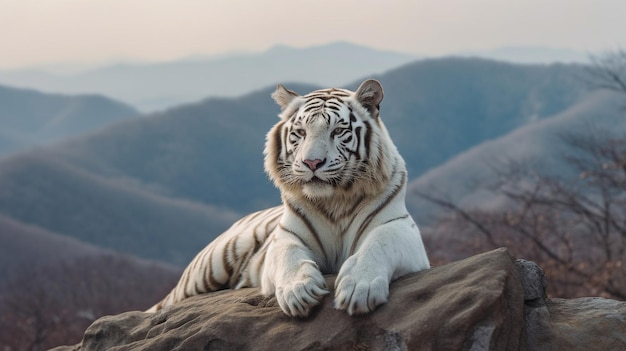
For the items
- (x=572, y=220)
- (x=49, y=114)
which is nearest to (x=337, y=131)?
(x=572, y=220)

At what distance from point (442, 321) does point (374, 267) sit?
40 cm

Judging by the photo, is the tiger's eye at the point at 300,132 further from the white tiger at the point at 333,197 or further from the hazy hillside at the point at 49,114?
the hazy hillside at the point at 49,114

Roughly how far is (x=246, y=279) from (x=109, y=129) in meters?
58.0

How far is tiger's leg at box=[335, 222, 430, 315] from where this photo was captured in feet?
11.4

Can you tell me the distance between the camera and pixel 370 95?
13.6ft

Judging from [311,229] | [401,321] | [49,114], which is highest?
[311,229]

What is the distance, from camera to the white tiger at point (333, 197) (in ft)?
12.1

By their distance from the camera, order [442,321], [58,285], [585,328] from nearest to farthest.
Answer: [442,321] → [585,328] → [58,285]

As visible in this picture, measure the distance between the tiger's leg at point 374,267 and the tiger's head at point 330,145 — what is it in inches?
11.9

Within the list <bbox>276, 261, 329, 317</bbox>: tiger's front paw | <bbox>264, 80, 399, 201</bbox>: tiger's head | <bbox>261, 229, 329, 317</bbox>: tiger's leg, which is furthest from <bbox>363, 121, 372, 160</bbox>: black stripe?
<bbox>276, 261, 329, 317</bbox>: tiger's front paw

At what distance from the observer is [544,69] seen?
64.0 metres

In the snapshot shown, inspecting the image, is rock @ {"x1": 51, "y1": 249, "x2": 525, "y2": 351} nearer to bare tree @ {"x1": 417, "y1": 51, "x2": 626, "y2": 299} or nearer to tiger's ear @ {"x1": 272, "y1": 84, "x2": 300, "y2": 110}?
tiger's ear @ {"x1": 272, "y1": 84, "x2": 300, "y2": 110}

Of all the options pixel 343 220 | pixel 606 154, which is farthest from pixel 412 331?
pixel 606 154

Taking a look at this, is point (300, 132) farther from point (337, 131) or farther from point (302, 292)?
point (302, 292)
